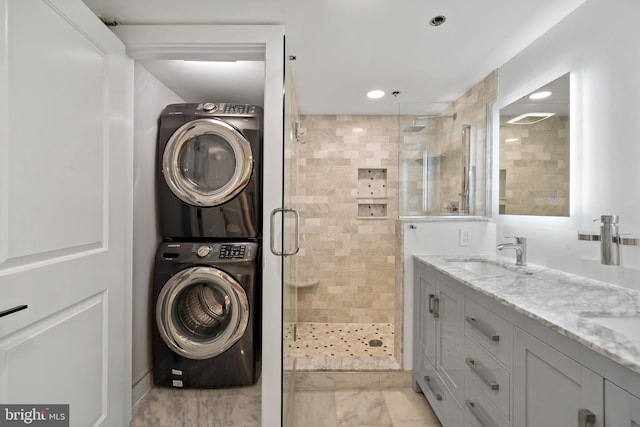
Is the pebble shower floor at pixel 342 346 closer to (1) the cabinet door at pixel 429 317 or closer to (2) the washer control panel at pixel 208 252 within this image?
(1) the cabinet door at pixel 429 317

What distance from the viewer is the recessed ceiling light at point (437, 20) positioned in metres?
1.62

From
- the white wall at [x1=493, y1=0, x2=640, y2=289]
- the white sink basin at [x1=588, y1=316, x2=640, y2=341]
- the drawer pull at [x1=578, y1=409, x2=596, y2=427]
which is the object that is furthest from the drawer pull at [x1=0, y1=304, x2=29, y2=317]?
the white wall at [x1=493, y1=0, x2=640, y2=289]

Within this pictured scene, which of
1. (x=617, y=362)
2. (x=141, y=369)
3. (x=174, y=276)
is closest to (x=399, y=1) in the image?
(x=617, y=362)

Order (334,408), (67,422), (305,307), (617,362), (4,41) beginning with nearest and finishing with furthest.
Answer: (617,362) → (4,41) → (67,422) → (334,408) → (305,307)

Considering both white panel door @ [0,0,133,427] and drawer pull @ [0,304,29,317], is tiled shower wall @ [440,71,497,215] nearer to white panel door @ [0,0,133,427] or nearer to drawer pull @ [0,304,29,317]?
white panel door @ [0,0,133,427]

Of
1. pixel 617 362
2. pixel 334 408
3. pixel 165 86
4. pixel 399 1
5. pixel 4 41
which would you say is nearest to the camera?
pixel 617 362

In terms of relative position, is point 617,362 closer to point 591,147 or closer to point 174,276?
point 591,147

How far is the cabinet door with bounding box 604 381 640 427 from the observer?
0.71 meters

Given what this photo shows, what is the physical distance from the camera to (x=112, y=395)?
1.59 metres

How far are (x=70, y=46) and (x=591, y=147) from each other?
2386mm

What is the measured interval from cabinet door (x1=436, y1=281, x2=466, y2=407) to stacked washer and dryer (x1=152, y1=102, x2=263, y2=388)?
1210mm

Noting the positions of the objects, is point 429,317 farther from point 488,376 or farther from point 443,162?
point 443,162

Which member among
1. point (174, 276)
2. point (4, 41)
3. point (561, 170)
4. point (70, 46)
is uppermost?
point (70, 46)

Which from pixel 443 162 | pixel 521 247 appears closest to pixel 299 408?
pixel 521 247
